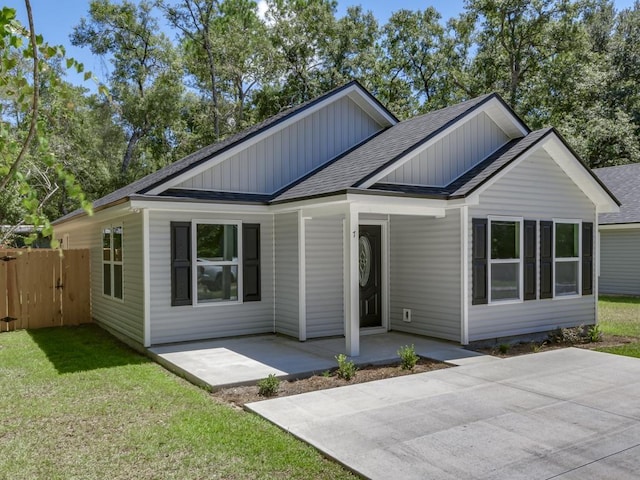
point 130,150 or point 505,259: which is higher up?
point 130,150

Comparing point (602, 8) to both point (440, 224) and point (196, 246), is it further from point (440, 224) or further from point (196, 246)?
point (196, 246)

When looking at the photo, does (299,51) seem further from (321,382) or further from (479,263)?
(321,382)

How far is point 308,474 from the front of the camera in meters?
4.05

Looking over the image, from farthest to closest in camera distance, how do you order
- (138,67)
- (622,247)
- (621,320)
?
1. (138,67)
2. (622,247)
3. (621,320)

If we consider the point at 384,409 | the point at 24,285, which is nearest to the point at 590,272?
the point at 384,409

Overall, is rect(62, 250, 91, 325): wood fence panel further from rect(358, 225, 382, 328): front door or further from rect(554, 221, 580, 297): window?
rect(554, 221, 580, 297): window

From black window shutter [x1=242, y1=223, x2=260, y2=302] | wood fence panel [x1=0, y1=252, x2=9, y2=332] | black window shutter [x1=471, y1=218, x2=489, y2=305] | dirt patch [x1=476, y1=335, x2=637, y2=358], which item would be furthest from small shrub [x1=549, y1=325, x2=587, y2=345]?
wood fence panel [x1=0, y1=252, x2=9, y2=332]

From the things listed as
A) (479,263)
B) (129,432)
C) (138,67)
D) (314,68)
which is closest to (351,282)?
(479,263)

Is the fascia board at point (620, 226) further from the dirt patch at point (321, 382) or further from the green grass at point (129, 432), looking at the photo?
the green grass at point (129, 432)

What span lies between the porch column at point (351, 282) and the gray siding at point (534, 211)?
7.35 feet

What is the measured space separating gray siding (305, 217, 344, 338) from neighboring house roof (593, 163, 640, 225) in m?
11.1

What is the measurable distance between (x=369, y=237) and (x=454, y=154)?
222 centimetres

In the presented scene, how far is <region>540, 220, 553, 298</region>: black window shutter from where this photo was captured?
984 centimetres

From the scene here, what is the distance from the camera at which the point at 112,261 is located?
1077 centimetres
